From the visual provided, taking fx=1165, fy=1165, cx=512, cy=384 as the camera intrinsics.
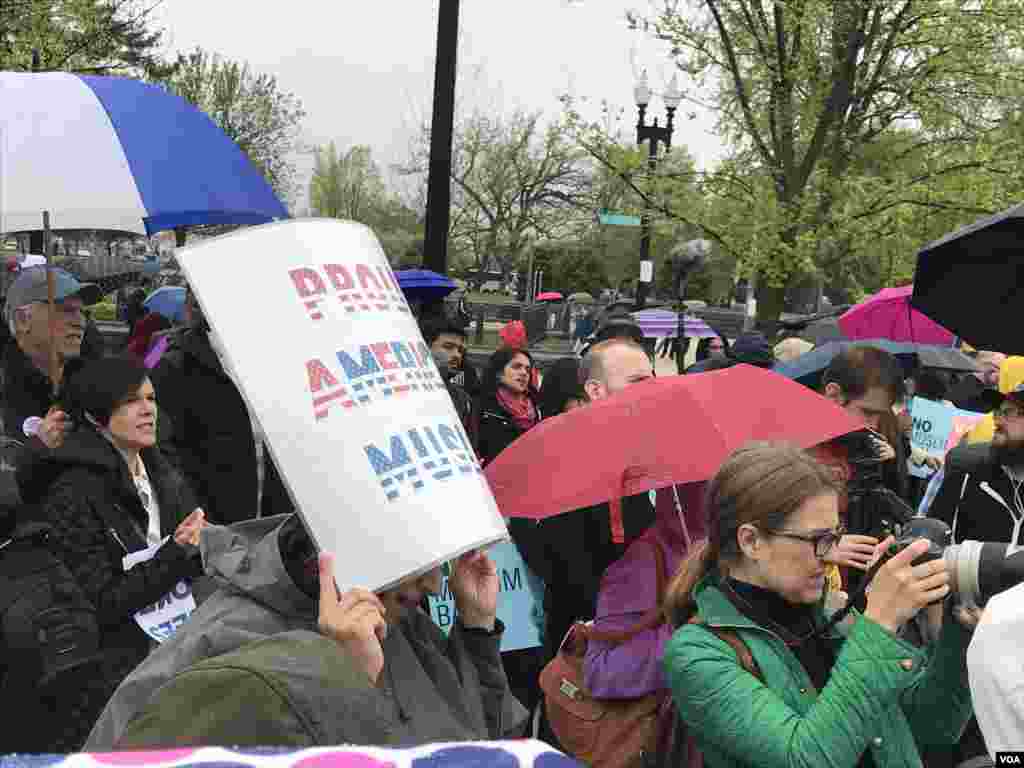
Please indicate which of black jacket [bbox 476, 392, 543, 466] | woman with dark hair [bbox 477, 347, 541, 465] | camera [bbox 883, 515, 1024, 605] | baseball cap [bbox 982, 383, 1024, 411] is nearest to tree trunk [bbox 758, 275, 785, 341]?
woman with dark hair [bbox 477, 347, 541, 465]

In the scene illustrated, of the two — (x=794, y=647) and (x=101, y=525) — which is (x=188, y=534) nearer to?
(x=101, y=525)

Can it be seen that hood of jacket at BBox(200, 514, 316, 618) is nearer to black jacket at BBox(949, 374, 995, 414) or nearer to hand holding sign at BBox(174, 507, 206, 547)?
hand holding sign at BBox(174, 507, 206, 547)

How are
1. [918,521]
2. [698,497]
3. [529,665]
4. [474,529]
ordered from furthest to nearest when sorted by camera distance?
[529,665], [698,497], [918,521], [474,529]

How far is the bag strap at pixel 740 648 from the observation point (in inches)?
95.7

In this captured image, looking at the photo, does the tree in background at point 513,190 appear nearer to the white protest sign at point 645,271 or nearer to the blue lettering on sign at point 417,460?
the white protest sign at point 645,271

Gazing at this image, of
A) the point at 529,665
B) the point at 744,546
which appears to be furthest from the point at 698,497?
the point at 529,665

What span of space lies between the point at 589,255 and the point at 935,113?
38.3 m

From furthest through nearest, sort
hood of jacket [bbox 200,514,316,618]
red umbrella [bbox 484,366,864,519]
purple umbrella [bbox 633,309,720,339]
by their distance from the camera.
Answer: purple umbrella [bbox 633,309,720,339], red umbrella [bbox 484,366,864,519], hood of jacket [bbox 200,514,316,618]

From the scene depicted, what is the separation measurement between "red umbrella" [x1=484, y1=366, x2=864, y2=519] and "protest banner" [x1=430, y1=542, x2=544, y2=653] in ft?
2.29

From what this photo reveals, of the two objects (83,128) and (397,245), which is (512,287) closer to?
(397,245)

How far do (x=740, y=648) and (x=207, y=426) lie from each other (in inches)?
131

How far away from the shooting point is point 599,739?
296cm

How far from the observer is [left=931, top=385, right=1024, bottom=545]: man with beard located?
13.7 ft

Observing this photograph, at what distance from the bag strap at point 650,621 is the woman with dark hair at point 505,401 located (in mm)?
2941
